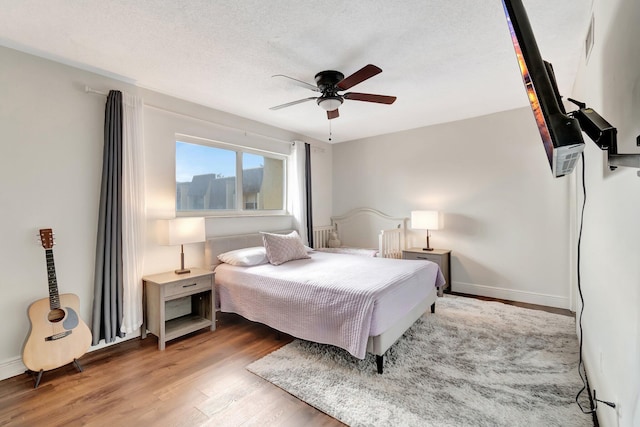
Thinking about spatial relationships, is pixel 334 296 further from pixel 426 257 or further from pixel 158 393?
pixel 426 257

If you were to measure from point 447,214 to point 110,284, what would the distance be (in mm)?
4218

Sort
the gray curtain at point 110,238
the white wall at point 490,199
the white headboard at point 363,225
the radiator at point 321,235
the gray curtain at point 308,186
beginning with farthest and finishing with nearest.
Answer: the radiator at point 321,235 → the white headboard at point 363,225 → the gray curtain at point 308,186 → the white wall at point 490,199 → the gray curtain at point 110,238

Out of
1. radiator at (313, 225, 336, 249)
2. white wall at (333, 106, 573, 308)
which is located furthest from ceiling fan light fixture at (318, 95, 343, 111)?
radiator at (313, 225, 336, 249)

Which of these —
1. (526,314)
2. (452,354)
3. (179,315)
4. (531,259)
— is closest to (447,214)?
(531,259)

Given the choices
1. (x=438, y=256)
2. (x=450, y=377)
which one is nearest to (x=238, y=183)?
(x=438, y=256)

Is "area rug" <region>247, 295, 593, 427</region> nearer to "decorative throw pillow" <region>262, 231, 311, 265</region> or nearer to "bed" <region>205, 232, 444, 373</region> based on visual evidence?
"bed" <region>205, 232, 444, 373</region>

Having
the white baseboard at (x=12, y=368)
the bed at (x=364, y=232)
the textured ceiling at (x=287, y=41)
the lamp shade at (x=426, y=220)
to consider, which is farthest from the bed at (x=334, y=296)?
the textured ceiling at (x=287, y=41)

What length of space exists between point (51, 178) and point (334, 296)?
2.52 m

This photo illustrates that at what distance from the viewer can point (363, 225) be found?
522 centimetres

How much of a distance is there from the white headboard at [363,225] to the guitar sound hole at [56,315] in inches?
159

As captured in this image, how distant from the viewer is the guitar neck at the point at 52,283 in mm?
2221

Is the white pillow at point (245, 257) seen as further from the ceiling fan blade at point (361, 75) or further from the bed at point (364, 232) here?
the ceiling fan blade at point (361, 75)

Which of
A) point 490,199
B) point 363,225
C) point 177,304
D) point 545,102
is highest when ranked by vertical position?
point 545,102

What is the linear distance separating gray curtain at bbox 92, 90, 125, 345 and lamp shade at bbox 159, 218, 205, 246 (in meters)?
0.37
